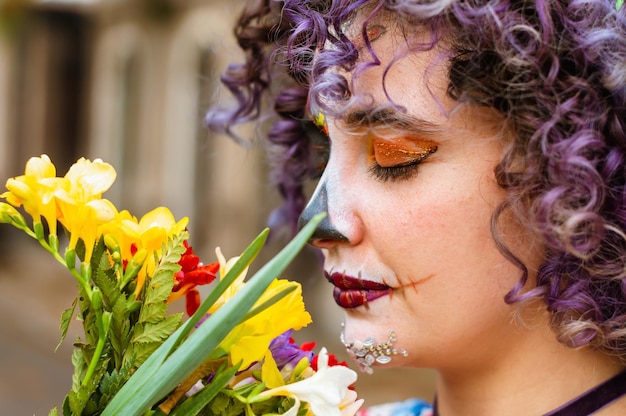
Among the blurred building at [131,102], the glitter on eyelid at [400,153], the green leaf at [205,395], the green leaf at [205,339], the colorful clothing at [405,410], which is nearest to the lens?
the green leaf at [205,339]

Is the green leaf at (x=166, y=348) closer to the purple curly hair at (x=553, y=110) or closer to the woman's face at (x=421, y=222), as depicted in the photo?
the woman's face at (x=421, y=222)

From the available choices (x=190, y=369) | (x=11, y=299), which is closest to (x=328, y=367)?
(x=190, y=369)

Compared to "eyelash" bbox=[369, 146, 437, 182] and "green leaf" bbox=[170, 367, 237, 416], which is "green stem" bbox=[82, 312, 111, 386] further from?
"eyelash" bbox=[369, 146, 437, 182]

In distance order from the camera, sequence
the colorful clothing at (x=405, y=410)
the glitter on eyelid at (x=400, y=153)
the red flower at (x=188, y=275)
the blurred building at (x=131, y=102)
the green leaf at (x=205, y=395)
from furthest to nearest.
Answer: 1. the blurred building at (x=131, y=102)
2. the colorful clothing at (x=405, y=410)
3. the glitter on eyelid at (x=400, y=153)
4. the red flower at (x=188, y=275)
5. the green leaf at (x=205, y=395)

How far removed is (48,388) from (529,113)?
261 inches

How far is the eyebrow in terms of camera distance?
150 centimetres

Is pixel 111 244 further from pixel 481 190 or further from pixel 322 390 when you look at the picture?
pixel 481 190

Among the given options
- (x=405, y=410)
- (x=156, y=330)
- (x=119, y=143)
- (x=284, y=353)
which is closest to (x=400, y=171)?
(x=284, y=353)

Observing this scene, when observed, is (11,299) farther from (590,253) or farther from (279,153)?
(590,253)

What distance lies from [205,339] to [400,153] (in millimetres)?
561

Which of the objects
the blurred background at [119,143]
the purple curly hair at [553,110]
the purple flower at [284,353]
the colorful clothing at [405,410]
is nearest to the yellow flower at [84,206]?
the purple flower at [284,353]

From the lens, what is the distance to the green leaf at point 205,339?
110cm

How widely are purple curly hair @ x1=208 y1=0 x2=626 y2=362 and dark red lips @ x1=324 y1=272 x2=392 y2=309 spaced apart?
23 cm

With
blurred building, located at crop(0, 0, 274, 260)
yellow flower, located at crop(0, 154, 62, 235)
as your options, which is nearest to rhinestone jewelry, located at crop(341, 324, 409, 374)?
yellow flower, located at crop(0, 154, 62, 235)
